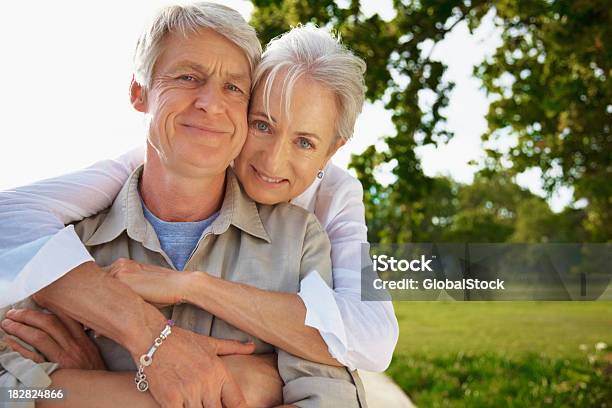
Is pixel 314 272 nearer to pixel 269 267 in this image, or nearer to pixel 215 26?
pixel 269 267

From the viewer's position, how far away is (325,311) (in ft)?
6.56

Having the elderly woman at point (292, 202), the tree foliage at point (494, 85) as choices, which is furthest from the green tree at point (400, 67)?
the elderly woman at point (292, 202)

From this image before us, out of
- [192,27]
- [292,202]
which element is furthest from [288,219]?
[192,27]

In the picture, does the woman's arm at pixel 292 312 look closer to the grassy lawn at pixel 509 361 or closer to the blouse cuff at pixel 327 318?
the blouse cuff at pixel 327 318

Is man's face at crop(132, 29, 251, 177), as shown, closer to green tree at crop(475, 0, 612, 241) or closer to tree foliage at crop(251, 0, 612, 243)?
tree foliage at crop(251, 0, 612, 243)

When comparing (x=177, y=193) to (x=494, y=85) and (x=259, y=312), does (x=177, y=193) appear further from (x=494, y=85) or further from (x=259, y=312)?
(x=494, y=85)

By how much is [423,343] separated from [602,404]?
8.75 feet

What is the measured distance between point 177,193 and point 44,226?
1.29ft

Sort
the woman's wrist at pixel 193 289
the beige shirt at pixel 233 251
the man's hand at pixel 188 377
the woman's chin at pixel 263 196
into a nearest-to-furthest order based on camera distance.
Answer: the man's hand at pixel 188 377 → the woman's wrist at pixel 193 289 → the beige shirt at pixel 233 251 → the woman's chin at pixel 263 196

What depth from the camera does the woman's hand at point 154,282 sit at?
77.7 inches

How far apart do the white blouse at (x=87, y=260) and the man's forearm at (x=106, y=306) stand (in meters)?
0.04

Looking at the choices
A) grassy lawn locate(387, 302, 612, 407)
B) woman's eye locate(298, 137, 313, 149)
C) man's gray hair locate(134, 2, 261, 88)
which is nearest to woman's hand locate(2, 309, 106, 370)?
man's gray hair locate(134, 2, 261, 88)

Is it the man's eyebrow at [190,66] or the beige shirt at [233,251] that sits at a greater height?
the man's eyebrow at [190,66]

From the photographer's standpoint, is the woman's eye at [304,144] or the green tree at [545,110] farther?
the green tree at [545,110]
